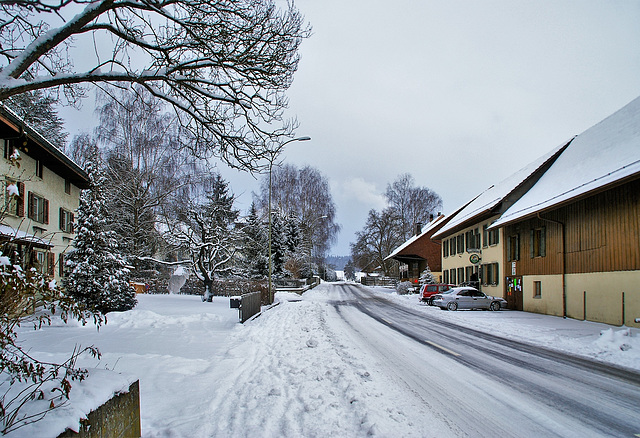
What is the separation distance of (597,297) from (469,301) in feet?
28.1

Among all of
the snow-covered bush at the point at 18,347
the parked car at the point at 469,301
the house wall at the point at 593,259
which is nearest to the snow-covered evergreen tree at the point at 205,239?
the parked car at the point at 469,301

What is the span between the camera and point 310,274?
190ft

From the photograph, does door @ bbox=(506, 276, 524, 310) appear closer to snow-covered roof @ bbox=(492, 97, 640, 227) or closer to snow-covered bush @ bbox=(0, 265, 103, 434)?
snow-covered roof @ bbox=(492, 97, 640, 227)

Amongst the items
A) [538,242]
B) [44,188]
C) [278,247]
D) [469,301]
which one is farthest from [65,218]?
[538,242]

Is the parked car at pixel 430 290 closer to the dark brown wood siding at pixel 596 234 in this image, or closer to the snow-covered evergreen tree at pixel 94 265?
the dark brown wood siding at pixel 596 234

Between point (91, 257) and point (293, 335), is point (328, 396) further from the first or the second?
point (91, 257)

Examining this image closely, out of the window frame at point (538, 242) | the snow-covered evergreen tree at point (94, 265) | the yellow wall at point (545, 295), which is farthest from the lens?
the window frame at point (538, 242)

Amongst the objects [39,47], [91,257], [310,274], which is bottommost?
[310,274]

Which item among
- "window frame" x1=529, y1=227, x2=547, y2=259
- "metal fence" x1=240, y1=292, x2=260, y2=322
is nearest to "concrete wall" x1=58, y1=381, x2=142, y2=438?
"metal fence" x1=240, y1=292, x2=260, y2=322

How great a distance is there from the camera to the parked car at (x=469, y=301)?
83.6 feet

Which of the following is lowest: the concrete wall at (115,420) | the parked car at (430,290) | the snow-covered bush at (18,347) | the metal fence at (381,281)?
the metal fence at (381,281)

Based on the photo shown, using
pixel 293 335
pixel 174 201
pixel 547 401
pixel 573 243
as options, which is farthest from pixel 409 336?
pixel 174 201

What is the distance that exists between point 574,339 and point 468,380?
25.4 feet

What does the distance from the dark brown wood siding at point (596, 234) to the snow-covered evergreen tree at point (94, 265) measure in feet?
66.7
